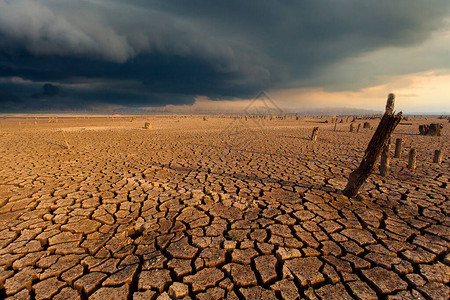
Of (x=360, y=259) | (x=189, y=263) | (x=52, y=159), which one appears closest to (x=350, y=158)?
(x=360, y=259)

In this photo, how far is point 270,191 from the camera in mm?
4520

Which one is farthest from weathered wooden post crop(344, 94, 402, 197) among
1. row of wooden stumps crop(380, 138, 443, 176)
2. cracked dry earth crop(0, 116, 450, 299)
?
row of wooden stumps crop(380, 138, 443, 176)

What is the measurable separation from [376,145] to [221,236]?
333 centimetres

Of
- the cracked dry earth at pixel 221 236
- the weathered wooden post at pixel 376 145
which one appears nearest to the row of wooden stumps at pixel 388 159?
the cracked dry earth at pixel 221 236

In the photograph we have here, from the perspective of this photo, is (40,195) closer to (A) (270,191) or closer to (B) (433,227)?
(A) (270,191)

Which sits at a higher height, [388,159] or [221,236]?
[388,159]

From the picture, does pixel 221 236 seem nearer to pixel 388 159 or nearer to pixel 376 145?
pixel 376 145

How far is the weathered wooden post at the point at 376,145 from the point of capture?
3.38 metres

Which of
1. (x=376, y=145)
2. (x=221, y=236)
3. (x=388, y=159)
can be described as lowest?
(x=221, y=236)

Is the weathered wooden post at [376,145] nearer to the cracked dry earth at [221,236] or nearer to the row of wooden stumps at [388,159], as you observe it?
the cracked dry earth at [221,236]

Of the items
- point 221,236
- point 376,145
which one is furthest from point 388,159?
point 221,236

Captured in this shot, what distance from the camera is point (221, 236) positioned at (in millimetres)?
2889

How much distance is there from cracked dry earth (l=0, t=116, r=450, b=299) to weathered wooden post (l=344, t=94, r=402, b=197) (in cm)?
34

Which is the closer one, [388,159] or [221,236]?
[221,236]
